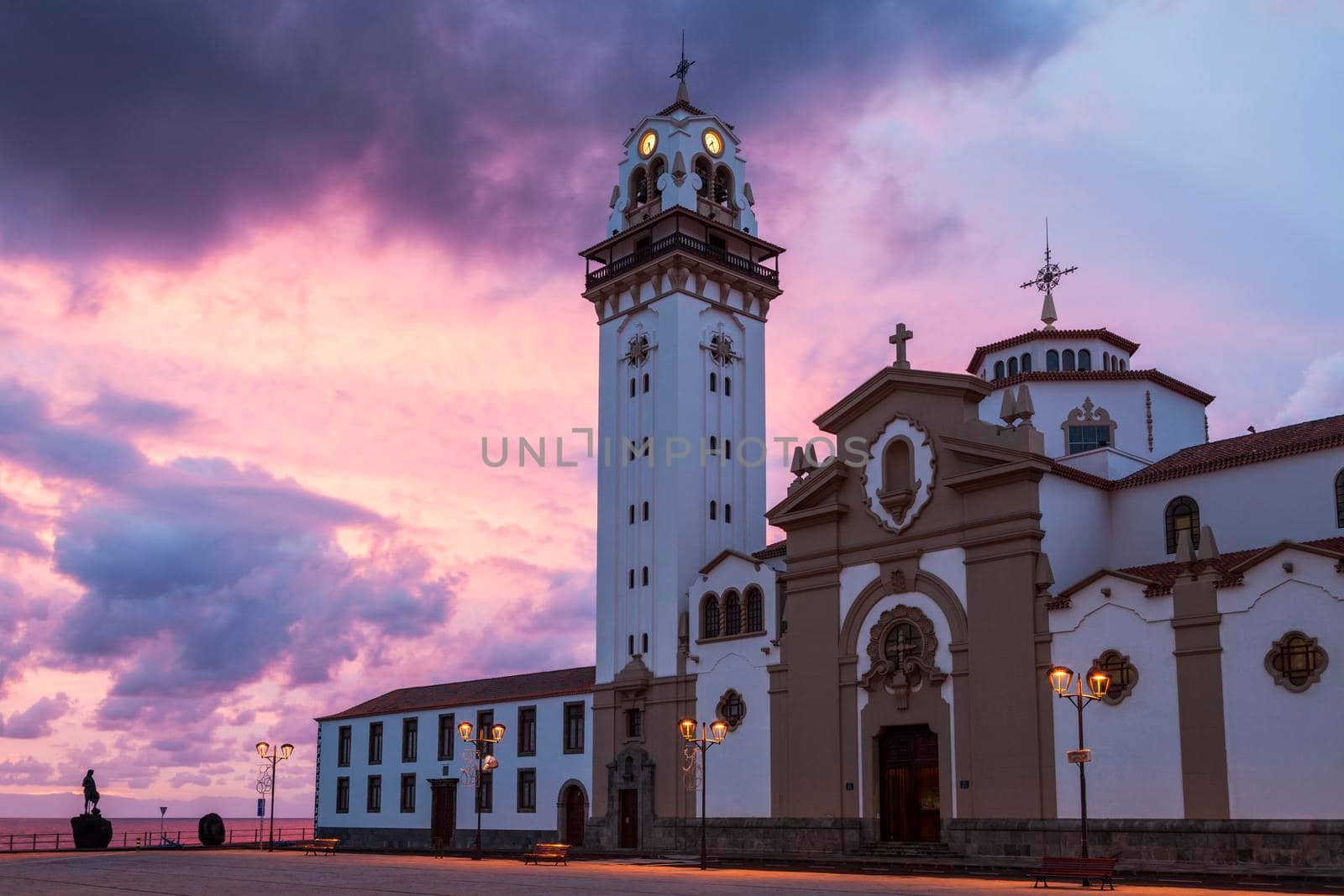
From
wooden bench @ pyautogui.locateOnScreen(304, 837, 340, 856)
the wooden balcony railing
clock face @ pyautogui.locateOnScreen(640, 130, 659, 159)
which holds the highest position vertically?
clock face @ pyautogui.locateOnScreen(640, 130, 659, 159)

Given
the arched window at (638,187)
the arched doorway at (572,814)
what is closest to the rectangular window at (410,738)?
the arched doorway at (572,814)

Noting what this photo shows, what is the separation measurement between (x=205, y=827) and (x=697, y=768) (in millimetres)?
23653

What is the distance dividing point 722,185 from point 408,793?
32.7 metres

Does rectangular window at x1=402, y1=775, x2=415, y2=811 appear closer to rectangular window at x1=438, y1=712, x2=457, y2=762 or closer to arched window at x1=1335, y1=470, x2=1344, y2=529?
rectangular window at x1=438, y1=712, x2=457, y2=762

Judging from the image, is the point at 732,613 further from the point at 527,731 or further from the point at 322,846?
the point at 322,846

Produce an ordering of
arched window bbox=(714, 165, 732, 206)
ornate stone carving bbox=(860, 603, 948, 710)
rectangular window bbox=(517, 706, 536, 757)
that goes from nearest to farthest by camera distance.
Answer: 1. ornate stone carving bbox=(860, 603, 948, 710)
2. rectangular window bbox=(517, 706, 536, 757)
3. arched window bbox=(714, 165, 732, 206)

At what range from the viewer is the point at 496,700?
6162 cm

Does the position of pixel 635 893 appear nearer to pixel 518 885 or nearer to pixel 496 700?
pixel 518 885

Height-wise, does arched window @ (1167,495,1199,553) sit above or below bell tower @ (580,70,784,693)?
below

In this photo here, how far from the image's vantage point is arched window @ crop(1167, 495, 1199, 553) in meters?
41.6

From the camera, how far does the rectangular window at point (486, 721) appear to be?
200 ft

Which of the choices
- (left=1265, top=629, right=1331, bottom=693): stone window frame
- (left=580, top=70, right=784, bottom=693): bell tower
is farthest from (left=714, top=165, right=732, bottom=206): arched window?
(left=1265, top=629, right=1331, bottom=693): stone window frame

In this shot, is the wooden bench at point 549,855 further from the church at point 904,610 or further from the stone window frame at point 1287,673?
the stone window frame at point 1287,673

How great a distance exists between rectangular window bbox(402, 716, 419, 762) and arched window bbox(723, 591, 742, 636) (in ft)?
72.2
